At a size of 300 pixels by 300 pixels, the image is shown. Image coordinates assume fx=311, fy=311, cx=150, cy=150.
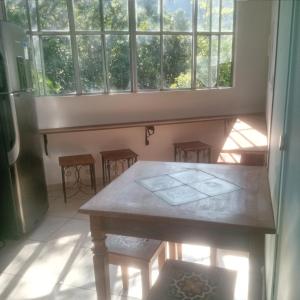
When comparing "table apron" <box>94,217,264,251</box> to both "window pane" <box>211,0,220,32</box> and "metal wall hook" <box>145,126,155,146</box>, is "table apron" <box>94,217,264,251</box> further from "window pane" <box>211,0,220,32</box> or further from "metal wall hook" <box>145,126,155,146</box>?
"window pane" <box>211,0,220,32</box>

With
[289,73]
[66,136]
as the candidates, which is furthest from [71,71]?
[289,73]

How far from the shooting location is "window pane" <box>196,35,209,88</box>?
14.8ft

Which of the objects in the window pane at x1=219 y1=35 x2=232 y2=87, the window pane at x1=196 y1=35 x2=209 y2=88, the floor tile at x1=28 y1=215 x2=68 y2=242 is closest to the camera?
the floor tile at x1=28 y1=215 x2=68 y2=242

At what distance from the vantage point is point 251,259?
4.25 feet

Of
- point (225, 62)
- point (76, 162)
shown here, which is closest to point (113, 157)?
point (76, 162)

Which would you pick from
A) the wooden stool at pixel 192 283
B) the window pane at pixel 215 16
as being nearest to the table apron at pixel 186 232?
the wooden stool at pixel 192 283

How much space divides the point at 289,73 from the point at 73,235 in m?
2.50

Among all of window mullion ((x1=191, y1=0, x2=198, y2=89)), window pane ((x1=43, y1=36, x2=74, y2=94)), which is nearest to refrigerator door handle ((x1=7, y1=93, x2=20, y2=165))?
window pane ((x1=43, y1=36, x2=74, y2=94))

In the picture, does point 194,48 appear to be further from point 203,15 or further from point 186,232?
point 186,232

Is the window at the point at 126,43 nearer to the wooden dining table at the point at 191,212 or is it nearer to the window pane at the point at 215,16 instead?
the window pane at the point at 215,16

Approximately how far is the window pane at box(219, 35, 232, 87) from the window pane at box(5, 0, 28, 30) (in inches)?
108

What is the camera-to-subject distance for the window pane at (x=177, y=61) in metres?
4.40

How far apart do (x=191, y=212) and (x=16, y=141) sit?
1.98 metres

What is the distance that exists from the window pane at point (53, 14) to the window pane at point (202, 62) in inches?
73.6
